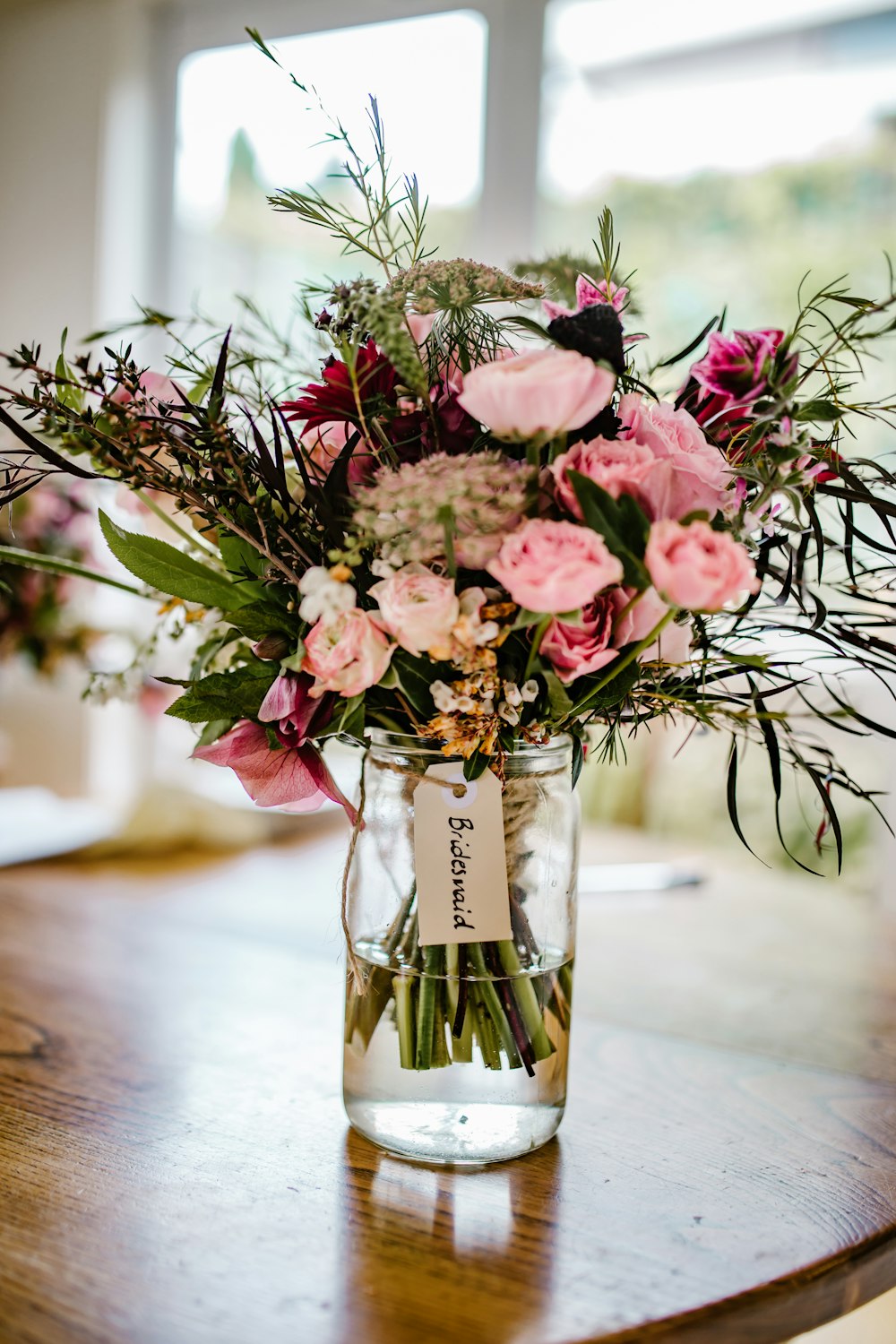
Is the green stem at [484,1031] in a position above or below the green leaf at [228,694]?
below

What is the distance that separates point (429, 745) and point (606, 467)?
21 centimetres

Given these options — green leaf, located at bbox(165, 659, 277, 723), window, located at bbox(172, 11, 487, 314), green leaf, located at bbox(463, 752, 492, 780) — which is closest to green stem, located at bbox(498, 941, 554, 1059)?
green leaf, located at bbox(463, 752, 492, 780)

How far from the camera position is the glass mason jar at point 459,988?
27.8 inches

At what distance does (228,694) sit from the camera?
2.23 ft

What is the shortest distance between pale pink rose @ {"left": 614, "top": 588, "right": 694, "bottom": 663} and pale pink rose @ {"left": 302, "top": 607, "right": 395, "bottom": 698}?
0.13 metres

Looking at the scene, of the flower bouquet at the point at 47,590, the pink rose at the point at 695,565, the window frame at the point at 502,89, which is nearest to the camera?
the pink rose at the point at 695,565

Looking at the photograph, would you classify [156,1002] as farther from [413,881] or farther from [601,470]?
[601,470]

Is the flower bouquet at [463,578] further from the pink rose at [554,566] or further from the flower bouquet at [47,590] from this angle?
the flower bouquet at [47,590]

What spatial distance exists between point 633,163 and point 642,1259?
2360 mm

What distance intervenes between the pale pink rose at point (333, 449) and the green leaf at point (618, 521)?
0.14 metres

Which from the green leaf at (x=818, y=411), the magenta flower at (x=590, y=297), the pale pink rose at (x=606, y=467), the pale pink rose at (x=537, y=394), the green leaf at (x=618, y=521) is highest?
the magenta flower at (x=590, y=297)

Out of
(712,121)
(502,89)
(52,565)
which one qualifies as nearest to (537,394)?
(52,565)

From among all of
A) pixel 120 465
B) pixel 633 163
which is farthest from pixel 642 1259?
pixel 633 163

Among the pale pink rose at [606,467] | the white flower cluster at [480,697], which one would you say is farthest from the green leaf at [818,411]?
the white flower cluster at [480,697]
